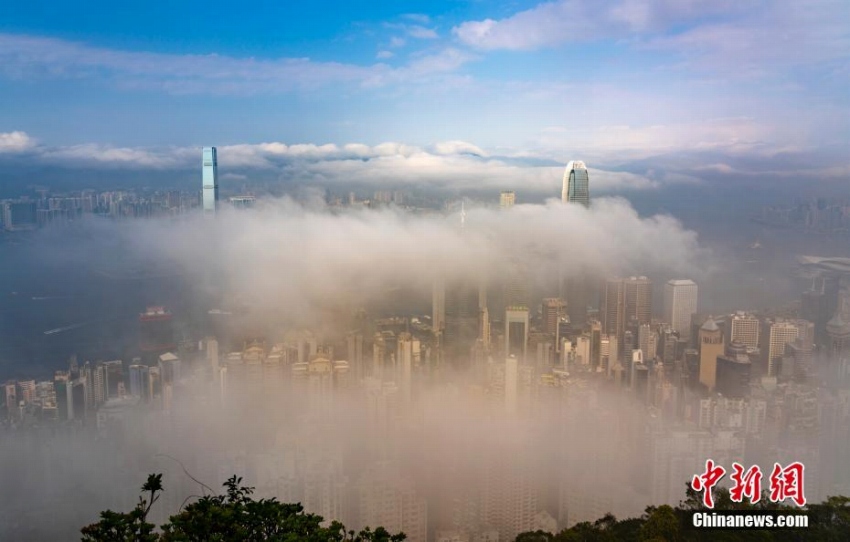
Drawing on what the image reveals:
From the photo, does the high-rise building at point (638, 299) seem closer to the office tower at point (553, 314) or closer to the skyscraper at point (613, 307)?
the skyscraper at point (613, 307)

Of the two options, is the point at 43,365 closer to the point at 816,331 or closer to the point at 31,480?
the point at 31,480

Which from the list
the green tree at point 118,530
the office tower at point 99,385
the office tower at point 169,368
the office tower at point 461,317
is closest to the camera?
the green tree at point 118,530

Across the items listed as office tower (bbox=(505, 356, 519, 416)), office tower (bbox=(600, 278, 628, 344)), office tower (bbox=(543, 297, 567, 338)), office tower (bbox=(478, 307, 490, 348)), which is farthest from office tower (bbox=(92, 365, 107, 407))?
office tower (bbox=(600, 278, 628, 344))

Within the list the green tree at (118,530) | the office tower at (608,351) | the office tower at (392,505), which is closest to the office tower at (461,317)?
the office tower at (608,351)

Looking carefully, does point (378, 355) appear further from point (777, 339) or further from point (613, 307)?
point (777, 339)

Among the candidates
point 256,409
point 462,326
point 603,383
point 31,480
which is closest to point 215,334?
point 256,409

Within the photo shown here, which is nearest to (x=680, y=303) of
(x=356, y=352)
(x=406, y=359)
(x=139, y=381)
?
(x=406, y=359)

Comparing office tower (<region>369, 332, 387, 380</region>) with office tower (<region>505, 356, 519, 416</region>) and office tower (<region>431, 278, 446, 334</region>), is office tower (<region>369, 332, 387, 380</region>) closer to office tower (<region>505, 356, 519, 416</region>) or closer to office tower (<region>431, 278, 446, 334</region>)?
office tower (<region>431, 278, 446, 334</region>)
